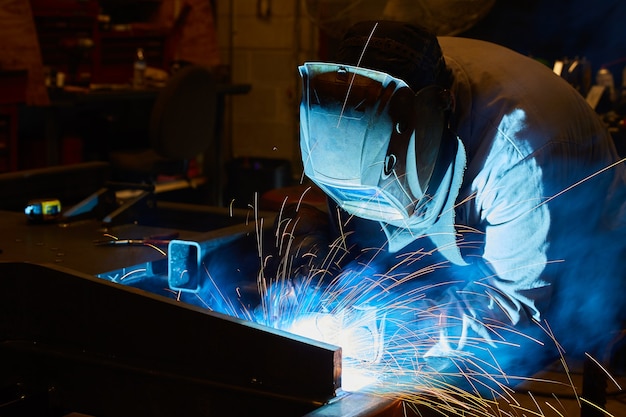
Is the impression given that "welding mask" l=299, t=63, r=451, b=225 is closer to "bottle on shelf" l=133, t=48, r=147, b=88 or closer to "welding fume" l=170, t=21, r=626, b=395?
"welding fume" l=170, t=21, r=626, b=395

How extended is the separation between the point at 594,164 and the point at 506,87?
25cm

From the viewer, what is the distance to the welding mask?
1.53 metres

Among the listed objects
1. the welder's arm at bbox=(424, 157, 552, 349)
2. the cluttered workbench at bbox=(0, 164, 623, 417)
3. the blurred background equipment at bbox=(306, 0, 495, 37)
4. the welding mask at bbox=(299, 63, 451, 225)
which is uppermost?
the blurred background equipment at bbox=(306, 0, 495, 37)

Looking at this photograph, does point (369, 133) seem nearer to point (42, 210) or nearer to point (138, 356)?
point (138, 356)

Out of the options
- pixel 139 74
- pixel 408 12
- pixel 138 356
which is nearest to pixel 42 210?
pixel 138 356

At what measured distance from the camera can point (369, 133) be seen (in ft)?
5.04

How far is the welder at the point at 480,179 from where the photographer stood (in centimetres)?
156

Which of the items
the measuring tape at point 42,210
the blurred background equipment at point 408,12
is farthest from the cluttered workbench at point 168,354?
the blurred background equipment at point 408,12

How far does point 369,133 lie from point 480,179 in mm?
284

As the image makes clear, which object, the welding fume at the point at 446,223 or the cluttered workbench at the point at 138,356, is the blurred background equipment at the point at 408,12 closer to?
the welding fume at the point at 446,223

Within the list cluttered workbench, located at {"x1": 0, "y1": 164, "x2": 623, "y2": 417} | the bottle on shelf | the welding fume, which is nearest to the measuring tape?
cluttered workbench, located at {"x1": 0, "y1": 164, "x2": 623, "y2": 417}

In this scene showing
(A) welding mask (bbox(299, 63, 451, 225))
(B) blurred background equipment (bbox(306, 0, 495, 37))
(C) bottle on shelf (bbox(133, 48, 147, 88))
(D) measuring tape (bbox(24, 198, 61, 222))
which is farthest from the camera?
(C) bottle on shelf (bbox(133, 48, 147, 88))

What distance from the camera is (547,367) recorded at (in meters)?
1.81

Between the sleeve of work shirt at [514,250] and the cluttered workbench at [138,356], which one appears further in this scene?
the sleeve of work shirt at [514,250]
